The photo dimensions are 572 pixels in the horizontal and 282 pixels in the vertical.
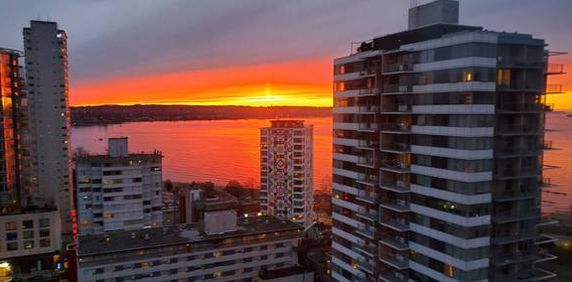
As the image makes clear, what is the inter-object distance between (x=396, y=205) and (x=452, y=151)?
410 cm

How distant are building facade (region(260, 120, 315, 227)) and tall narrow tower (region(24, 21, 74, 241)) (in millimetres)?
24085

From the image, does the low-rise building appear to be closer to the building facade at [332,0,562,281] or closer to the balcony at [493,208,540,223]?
the building facade at [332,0,562,281]

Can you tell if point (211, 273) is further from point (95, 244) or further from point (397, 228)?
point (397, 228)

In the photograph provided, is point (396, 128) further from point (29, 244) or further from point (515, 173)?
point (29, 244)

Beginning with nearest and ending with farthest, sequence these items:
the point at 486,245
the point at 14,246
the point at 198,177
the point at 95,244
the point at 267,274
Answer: the point at 486,245, the point at 95,244, the point at 267,274, the point at 14,246, the point at 198,177

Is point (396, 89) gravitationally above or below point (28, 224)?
above

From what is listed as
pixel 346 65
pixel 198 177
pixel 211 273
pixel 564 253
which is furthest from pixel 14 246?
pixel 198 177

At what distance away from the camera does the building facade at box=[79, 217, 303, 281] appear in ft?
91.4

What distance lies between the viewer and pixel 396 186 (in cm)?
1898

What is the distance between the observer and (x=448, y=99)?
16141 millimetres

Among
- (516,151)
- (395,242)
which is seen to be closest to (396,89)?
(516,151)

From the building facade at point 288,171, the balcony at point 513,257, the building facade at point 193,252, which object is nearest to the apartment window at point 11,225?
the building facade at point 193,252

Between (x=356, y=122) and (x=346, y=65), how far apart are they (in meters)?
2.99

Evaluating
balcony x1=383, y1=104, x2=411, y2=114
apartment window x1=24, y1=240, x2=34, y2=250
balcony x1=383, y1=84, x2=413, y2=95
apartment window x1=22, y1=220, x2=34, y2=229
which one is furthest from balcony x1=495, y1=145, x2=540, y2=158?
apartment window x1=24, y1=240, x2=34, y2=250
